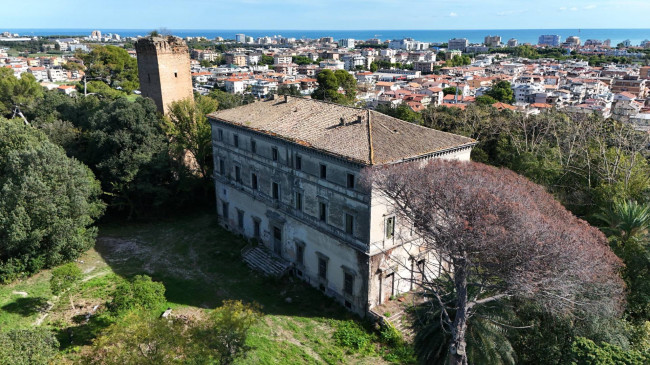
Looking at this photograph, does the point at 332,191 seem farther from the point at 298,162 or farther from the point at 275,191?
the point at 275,191

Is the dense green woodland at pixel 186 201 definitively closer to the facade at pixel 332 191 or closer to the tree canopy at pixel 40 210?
the tree canopy at pixel 40 210

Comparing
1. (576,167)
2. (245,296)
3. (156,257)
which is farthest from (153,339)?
(576,167)

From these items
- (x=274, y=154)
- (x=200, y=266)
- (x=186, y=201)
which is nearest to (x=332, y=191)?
(x=274, y=154)

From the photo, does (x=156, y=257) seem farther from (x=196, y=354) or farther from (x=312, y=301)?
(x=196, y=354)

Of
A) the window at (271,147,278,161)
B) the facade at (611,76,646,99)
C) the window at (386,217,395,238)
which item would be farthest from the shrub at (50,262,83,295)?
the facade at (611,76,646,99)

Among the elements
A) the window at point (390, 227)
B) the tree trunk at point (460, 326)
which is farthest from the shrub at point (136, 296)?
the tree trunk at point (460, 326)

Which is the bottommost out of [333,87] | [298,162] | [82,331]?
[82,331]

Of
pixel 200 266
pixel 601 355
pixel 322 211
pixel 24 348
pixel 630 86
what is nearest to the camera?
pixel 601 355

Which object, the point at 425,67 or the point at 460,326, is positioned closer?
the point at 460,326
